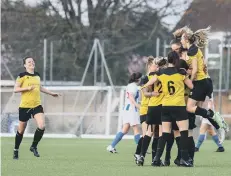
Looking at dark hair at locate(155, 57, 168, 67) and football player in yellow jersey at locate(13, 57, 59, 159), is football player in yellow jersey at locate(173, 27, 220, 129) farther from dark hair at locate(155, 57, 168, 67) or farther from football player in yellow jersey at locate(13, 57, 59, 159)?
football player in yellow jersey at locate(13, 57, 59, 159)

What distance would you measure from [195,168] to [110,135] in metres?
13.8

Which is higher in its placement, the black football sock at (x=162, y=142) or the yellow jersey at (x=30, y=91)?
the yellow jersey at (x=30, y=91)

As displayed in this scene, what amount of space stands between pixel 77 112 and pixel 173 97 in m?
15.0

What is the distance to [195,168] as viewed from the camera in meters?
12.6

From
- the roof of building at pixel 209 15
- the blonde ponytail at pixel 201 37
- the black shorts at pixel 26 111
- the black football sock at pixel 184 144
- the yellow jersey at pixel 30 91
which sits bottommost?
the black football sock at pixel 184 144

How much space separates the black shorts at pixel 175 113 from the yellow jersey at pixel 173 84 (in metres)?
0.06

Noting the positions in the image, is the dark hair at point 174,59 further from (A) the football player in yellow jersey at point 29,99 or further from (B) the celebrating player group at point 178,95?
(A) the football player in yellow jersey at point 29,99

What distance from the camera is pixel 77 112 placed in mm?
27469

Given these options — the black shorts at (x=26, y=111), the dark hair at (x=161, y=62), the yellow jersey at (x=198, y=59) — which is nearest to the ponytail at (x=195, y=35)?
the yellow jersey at (x=198, y=59)

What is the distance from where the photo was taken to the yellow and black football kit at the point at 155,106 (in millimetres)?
13172

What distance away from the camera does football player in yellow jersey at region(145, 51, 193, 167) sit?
41.2 ft

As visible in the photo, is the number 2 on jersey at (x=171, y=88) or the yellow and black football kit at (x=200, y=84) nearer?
the number 2 on jersey at (x=171, y=88)

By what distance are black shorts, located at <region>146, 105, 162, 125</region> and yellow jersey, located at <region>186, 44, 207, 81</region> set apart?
2.45ft

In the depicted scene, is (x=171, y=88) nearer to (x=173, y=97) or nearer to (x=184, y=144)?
(x=173, y=97)
